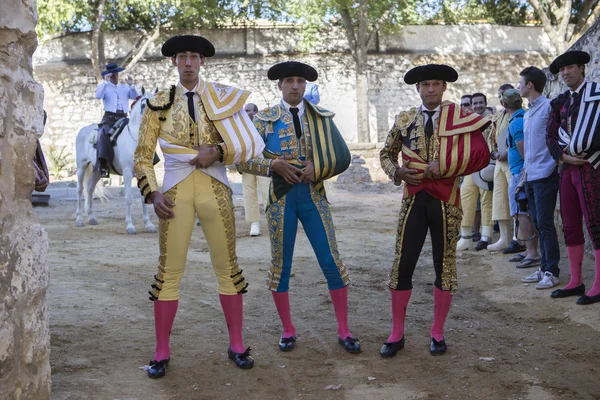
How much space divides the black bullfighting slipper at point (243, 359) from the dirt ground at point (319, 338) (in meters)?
0.05

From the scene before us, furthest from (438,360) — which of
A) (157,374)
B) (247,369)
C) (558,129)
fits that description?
(558,129)

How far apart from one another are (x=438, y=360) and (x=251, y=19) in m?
20.6

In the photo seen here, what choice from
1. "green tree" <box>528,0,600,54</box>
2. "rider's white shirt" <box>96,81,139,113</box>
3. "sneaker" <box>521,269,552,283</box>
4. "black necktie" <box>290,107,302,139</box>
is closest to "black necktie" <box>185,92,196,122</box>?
"black necktie" <box>290,107,302,139</box>

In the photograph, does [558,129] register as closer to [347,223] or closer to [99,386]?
[99,386]

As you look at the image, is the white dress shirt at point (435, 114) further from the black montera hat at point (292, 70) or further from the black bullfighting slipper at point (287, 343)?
the black bullfighting slipper at point (287, 343)

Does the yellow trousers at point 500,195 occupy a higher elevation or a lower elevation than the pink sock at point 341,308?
higher

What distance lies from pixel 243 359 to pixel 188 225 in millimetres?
924

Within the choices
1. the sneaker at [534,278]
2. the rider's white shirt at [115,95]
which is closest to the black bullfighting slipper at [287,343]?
the sneaker at [534,278]

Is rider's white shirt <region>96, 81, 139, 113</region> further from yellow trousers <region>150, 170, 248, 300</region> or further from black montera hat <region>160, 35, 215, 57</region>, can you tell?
yellow trousers <region>150, 170, 248, 300</region>

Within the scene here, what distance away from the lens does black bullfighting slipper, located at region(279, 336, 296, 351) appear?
5117 mm

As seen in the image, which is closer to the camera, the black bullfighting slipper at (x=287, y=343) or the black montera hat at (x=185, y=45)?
the black montera hat at (x=185, y=45)

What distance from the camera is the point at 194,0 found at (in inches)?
858

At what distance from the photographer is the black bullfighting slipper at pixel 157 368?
449 centimetres

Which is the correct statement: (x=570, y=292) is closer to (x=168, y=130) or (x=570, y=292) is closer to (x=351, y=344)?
(x=351, y=344)
